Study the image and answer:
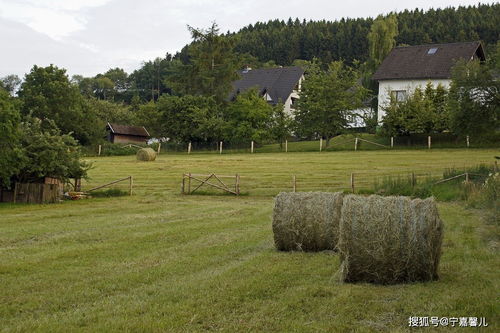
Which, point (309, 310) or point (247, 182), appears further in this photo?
point (247, 182)

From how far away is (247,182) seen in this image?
104 feet

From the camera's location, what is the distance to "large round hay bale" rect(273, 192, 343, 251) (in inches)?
497

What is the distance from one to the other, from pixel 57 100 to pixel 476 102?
41.5m

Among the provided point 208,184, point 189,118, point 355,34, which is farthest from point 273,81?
point 355,34

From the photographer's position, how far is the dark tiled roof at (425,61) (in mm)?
57094

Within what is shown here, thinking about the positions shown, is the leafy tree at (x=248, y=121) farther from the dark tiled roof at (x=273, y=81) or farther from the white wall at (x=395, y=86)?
the dark tiled roof at (x=273, y=81)

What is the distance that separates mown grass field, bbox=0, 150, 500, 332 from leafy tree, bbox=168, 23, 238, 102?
149ft

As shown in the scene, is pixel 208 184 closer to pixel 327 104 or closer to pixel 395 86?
pixel 327 104

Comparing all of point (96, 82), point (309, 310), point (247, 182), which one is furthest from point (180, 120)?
point (96, 82)

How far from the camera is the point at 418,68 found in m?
58.2

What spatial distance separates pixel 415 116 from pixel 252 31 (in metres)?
113

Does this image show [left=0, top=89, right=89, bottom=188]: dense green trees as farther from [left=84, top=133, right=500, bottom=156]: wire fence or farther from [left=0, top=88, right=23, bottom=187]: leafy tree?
[left=84, top=133, right=500, bottom=156]: wire fence

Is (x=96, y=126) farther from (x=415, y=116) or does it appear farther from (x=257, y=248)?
(x=257, y=248)

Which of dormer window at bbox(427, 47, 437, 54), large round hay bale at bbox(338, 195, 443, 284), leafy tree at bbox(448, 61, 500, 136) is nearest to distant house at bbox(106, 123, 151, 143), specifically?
dormer window at bbox(427, 47, 437, 54)
